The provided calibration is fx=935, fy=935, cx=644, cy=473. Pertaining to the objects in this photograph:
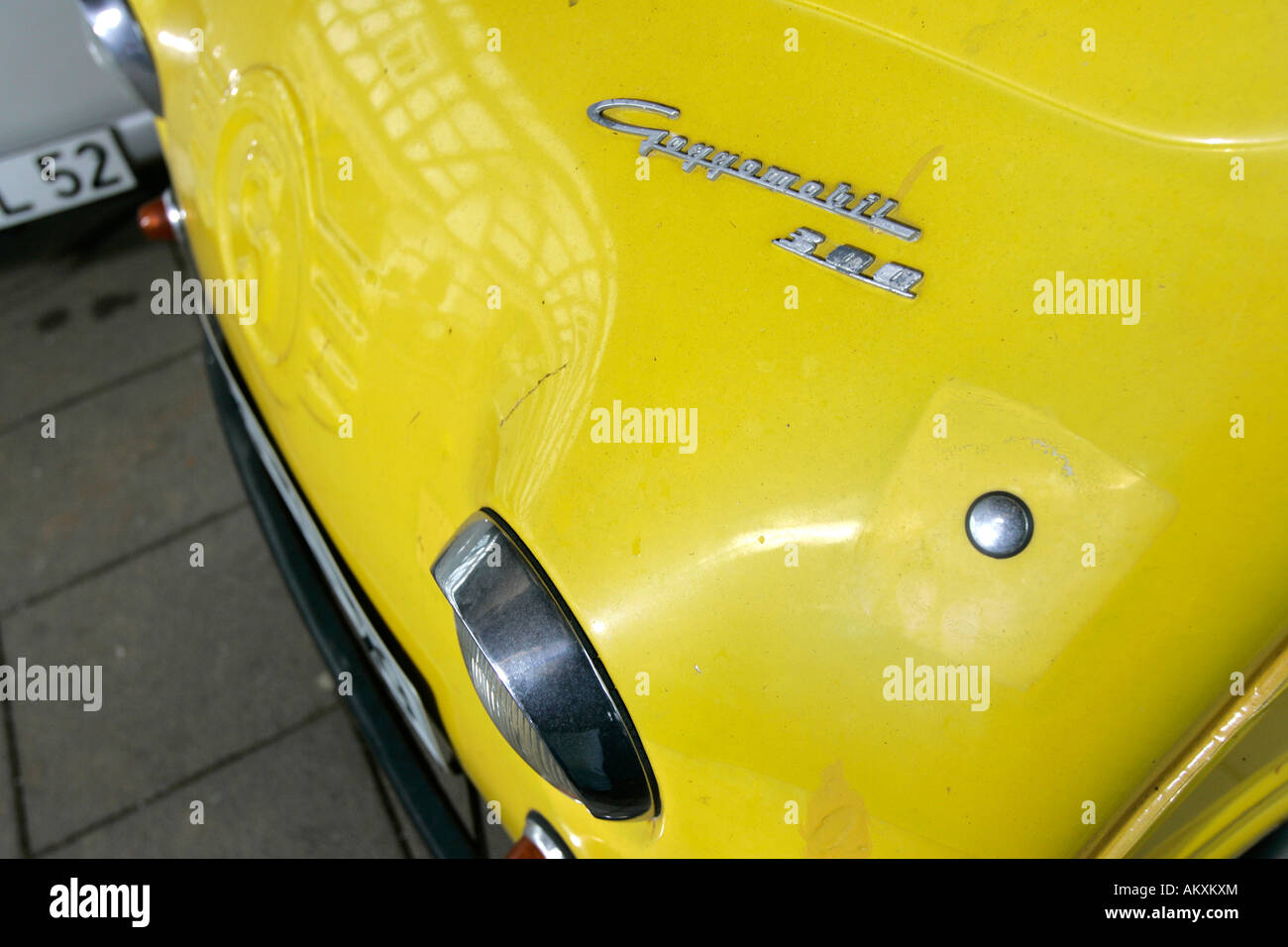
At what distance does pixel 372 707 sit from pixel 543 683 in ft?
2.31

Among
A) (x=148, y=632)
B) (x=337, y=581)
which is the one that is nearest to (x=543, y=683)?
(x=337, y=581)

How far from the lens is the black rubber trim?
160 centimetres

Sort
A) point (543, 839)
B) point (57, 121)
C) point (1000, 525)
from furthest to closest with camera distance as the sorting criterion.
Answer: point (57, 121) < point (543, 839) < point (1000, 525)

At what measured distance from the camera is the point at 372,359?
1.29m

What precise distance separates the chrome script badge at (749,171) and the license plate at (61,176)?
272cm

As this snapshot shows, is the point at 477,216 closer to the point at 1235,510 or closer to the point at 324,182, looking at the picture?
the point at 324,182

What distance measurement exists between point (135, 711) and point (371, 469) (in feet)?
4.78

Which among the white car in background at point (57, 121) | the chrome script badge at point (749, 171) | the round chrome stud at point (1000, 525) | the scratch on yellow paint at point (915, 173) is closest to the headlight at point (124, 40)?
the chrome script badge at point (749, 171)

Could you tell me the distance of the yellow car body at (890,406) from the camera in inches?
37.9

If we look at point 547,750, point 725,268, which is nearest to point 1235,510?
point 725,268

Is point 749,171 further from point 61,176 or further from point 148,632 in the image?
point 61,176

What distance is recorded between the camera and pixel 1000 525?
0.97 meters
